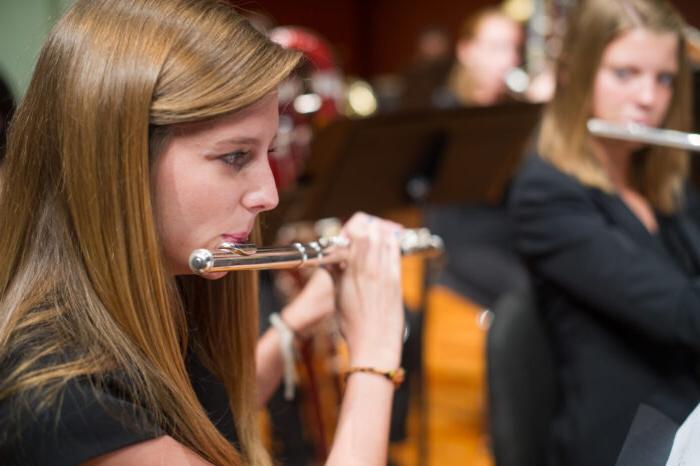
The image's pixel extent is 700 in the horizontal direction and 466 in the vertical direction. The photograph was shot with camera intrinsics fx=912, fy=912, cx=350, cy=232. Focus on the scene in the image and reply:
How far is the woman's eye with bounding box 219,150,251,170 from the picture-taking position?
0.89 m

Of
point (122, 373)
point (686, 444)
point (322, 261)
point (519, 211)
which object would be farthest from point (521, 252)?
point (122, 373)

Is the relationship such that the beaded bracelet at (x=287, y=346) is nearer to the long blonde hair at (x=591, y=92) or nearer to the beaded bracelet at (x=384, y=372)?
the beaded bracelet at (x=384, y=372)

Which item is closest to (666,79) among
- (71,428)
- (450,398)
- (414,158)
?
(414,158)

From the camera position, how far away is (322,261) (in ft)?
3.49

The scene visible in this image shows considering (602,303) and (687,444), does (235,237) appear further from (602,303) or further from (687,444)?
(602,303)

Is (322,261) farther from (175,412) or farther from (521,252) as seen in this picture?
(521,252)

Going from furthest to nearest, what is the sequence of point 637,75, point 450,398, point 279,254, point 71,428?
point 450,398 → point 637,75 → point 279,254 → point 71,428

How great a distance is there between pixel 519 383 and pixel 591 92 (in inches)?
21.0

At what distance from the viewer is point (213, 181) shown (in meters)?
0.87

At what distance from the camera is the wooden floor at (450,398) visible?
247 cm

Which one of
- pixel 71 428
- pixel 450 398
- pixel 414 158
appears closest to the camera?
pixel 71 428

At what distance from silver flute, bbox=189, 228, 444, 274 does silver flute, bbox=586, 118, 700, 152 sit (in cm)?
48

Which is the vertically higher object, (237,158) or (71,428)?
(237,158)

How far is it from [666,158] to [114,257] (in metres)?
1.19
